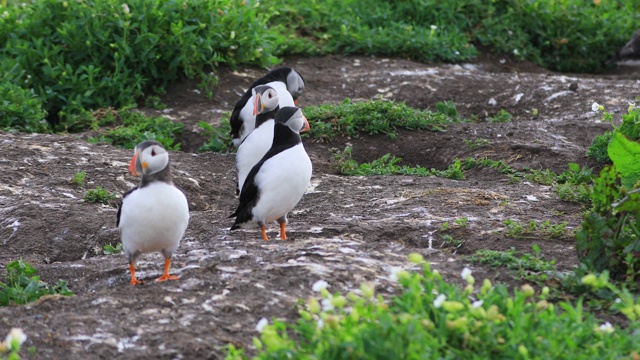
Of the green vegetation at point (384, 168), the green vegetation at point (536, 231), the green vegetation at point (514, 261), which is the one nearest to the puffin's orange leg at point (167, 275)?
the green vegetation at point (514, 261)

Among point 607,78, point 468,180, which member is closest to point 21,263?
point 468,180

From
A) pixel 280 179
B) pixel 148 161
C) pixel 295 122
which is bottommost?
pixel 280 179

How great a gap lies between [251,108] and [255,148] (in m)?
0.84

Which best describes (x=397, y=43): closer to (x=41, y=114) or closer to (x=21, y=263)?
(x=41, y=114)

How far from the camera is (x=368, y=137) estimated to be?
835 cm

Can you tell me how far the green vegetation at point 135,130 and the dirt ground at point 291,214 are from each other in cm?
18

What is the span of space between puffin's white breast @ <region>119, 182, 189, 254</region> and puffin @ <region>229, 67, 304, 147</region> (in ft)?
8.12

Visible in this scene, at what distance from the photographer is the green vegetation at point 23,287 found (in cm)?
490

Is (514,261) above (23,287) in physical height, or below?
above

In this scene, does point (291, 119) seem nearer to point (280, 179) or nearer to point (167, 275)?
point (280, 179)

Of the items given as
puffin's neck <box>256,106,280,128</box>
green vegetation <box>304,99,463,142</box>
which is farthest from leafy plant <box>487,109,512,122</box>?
puffin's neck <box>256,106,280,128</box>

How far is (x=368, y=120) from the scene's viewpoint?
838cm

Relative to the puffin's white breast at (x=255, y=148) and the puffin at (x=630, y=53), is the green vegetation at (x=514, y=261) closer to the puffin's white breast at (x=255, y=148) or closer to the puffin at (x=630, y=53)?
the puffin's white breast at (x=255, y=148)

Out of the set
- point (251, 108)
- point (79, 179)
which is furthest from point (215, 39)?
point (79, 179)
